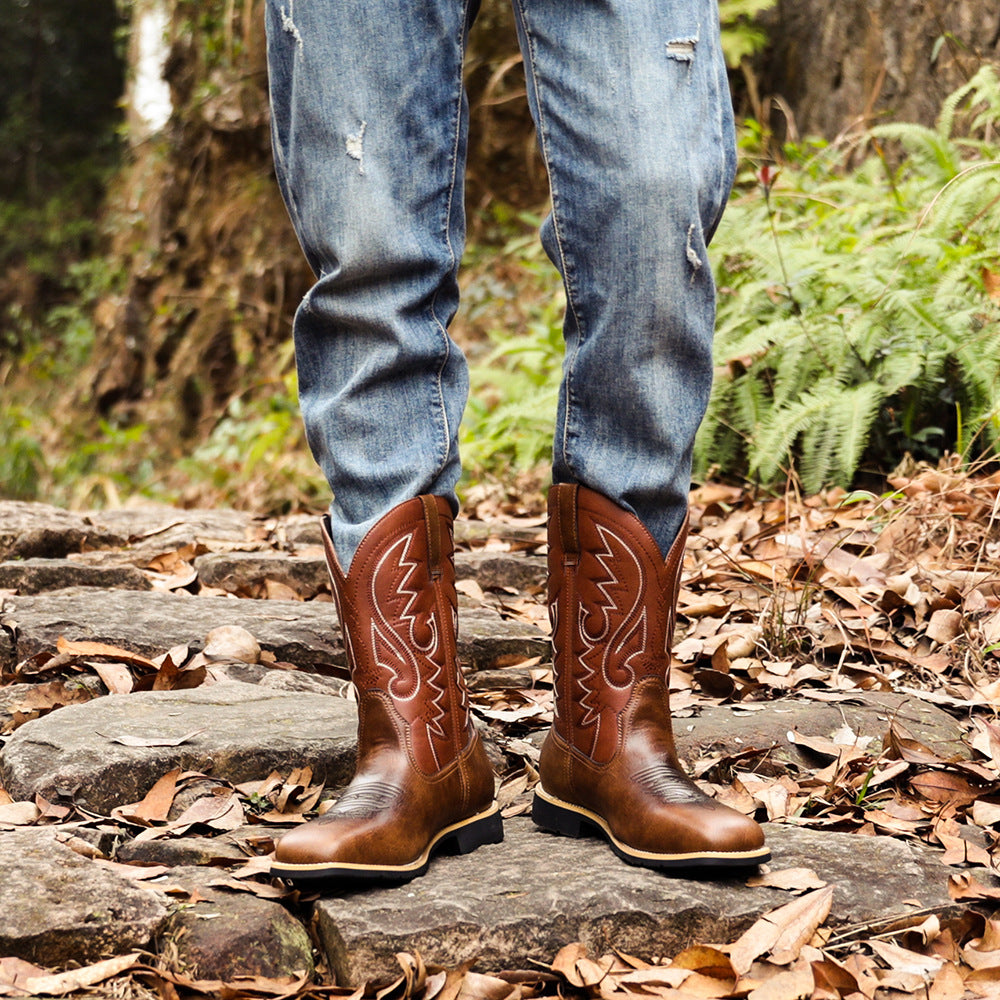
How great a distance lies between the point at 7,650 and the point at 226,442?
504 cm

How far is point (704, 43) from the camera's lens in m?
1.42

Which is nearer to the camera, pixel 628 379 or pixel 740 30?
pixel 628 379

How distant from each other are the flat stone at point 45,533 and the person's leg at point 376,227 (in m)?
2.04

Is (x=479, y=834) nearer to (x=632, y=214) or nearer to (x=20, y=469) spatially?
(x=632, y=214)

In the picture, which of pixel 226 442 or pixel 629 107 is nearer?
pixel 629 107

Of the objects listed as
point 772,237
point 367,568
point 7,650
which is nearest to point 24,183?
point 772,237

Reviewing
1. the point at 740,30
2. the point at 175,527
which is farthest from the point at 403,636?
the point at 740,30

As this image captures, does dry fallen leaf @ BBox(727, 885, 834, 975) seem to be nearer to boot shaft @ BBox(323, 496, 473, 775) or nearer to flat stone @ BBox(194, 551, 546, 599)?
boot shaft @ BBox(323, 496, 473, 775)

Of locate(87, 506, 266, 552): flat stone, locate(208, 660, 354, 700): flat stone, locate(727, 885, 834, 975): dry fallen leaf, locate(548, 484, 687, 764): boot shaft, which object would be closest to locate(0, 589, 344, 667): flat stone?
locate(208, 660, 354, 700): flat stone

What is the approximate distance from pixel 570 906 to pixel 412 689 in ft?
1.21

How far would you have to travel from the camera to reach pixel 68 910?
127 cm

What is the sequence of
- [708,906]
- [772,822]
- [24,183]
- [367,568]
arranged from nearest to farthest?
1. [708,906]
2. [367,568]
3. [772,822]
4. [24,183]

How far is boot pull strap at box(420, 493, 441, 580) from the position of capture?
1.50 meters

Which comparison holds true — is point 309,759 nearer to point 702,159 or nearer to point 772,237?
point 702,159
